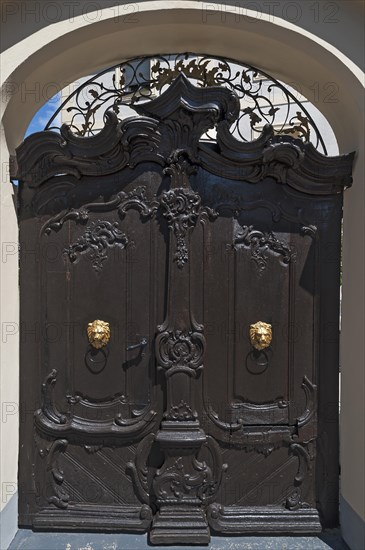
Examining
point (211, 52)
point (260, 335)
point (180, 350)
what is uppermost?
point (211, 52)

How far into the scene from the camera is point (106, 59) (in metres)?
3.07

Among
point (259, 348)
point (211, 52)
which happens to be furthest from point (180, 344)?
point (211, 52)

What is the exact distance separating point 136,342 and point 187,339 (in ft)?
1.28

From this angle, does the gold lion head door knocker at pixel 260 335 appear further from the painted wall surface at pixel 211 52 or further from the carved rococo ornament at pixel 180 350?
the painted wall surface at pixel 211 52

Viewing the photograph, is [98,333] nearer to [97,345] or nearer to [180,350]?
[97,345]

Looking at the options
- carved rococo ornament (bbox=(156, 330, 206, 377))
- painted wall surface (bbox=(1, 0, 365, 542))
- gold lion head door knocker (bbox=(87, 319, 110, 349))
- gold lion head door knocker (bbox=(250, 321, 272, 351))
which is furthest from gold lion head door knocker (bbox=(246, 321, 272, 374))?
gold lion head door knocker (bbox=(87, 319, 110, 349))

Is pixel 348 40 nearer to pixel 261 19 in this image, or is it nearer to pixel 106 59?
pixel 261 19

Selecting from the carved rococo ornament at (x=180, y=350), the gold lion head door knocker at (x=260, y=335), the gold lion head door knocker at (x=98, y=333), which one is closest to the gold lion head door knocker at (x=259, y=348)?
the gold lion head door knocker at (x=260, y=335)

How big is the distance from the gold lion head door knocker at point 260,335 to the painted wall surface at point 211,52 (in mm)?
578

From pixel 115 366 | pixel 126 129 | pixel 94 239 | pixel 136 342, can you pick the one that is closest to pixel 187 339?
pixel 136 342

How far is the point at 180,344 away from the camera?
9.72 feet

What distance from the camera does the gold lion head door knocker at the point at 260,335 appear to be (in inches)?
116

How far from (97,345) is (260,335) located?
1225mm

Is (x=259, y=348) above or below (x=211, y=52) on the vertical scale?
below
